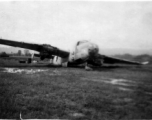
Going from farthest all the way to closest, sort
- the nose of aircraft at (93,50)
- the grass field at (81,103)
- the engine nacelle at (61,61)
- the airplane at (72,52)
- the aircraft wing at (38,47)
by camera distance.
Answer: the engine nacelle at (61,61) → the aircraft wing at (38,47) → the airplane at (72,52) → the nose of aircraft at (93,50) → the grass field at (81,103)

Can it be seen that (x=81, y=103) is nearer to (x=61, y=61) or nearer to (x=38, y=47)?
(x=38, y=47)

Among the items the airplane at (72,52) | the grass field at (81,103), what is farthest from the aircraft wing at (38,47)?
the grass field at (81,103)

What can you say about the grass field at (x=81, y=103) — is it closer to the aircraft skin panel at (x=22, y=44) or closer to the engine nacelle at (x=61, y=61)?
the aircraft skin panel at (x=22, y=44)

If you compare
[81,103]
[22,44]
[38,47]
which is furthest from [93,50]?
[81,103]

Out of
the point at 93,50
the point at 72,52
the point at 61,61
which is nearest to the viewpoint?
the point at 93,50

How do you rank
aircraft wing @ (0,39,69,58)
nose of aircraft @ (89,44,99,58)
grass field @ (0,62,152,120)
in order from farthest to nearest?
aircraft wing @ (0,39,69,58) < nose of aircraft @ (89,44,99,58) < grass field @ (0,62,152,120)

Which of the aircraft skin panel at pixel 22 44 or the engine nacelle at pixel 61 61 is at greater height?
the aircraft skin panel at pixel 22 44

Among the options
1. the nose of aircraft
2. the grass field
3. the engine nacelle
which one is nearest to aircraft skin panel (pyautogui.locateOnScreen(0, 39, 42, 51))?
the engine nacelle

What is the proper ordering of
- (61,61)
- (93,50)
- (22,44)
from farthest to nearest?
(61,61) → (22,44) → (93,50)

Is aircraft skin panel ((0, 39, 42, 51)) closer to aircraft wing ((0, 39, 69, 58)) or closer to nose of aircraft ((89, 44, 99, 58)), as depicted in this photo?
aircraft wing ((0, 39, 69, 58))

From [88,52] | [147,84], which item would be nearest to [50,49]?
[88,52]

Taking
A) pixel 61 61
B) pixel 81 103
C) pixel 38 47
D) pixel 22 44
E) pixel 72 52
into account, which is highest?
pixel 22 44

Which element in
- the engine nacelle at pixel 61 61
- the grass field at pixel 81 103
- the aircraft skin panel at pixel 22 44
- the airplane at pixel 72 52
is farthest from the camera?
the engine nacelle at pixel 61 61

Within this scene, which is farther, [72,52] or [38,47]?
[72,52]
